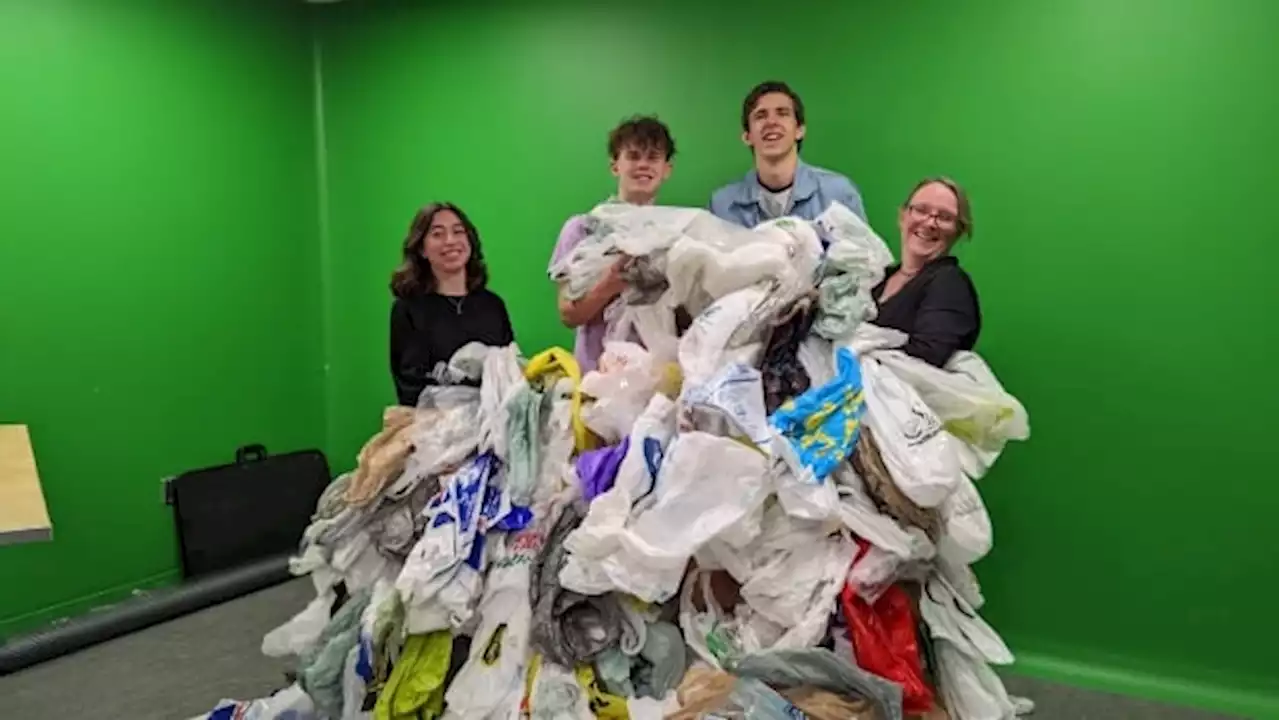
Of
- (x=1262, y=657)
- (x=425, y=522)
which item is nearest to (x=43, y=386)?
(x=425, y=522)

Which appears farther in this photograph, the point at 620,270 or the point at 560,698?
the point at 620,270

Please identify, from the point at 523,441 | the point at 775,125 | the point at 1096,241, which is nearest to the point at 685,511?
the point at 523,441

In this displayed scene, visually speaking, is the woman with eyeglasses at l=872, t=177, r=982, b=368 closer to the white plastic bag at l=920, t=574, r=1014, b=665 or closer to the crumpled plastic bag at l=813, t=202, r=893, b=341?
the crumpled plastic bag at l=813, t=202, r=893, b=341

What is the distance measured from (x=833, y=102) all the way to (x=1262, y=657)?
6.74 feet

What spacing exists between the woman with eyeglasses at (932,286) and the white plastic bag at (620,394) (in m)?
0.62

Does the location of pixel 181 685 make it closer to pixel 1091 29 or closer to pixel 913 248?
pixel 913 248

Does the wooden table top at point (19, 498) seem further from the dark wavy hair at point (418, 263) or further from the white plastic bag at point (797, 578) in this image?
the white plastic bag at point (797, 578)

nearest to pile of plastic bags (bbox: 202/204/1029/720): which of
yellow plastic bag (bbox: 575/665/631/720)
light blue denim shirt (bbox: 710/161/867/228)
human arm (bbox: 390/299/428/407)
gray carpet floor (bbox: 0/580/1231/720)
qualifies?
yellow plastic bag (bbox: 575/665/631/720)

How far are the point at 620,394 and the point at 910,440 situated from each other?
0.60m

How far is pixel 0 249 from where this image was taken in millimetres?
3475

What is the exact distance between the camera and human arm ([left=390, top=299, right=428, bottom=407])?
2.91m

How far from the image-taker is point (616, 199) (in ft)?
9.26

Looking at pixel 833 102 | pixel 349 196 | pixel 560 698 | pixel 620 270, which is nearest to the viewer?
pixel 560 698

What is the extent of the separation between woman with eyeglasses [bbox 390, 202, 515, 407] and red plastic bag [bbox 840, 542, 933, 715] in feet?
4.51
